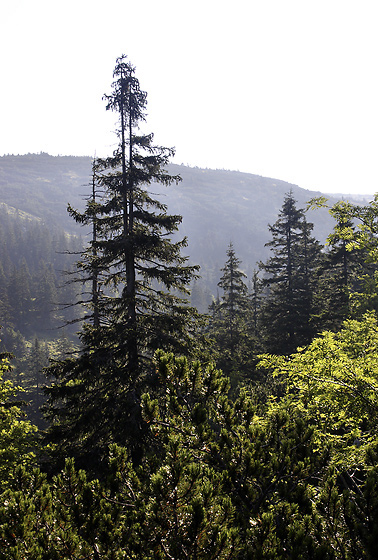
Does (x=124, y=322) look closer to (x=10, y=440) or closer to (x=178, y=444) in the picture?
(x=10, y=440)

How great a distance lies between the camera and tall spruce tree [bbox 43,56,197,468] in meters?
8.97

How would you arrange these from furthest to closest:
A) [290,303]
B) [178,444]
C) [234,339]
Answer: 1. [234,339]
2. [290,303]
3. [178,444]

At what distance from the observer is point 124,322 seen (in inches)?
397

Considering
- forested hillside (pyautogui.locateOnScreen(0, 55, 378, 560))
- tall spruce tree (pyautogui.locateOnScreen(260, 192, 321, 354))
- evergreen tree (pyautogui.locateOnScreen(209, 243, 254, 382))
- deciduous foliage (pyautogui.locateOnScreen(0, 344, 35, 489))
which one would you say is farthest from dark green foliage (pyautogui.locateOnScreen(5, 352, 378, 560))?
tall spruce tree (pyautogui.locateOnScreen(260, 192, 321, 354))

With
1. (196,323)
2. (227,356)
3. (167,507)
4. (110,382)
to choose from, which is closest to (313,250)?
(227,356)

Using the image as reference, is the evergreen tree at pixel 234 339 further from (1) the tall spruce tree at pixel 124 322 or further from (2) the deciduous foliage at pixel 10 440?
(2) the deciduous foliage at pixel 10 440

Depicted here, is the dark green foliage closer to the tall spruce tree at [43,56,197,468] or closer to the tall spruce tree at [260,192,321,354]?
the tall spruce tree at [43,56,197,468]

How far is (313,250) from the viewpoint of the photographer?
1076 inches

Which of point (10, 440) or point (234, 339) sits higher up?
point (10, 440)

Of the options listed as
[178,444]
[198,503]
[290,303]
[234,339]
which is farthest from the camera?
[234,339]

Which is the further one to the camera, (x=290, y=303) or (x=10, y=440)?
(x=290, y=303)

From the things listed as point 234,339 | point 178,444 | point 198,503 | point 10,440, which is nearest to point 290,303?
point 234,339

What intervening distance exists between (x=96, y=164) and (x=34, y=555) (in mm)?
11711

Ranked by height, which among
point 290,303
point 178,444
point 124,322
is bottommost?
point 290,303
